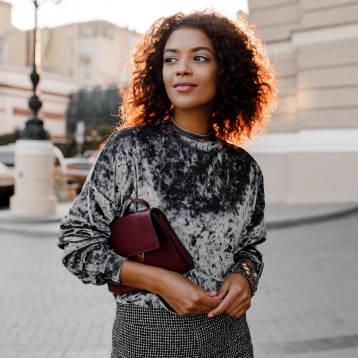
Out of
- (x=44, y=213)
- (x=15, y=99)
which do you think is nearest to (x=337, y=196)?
(x=44, y=213)

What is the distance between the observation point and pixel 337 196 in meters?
12.4

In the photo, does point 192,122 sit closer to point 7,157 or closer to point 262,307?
point 262,307

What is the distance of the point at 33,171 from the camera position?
12422mm

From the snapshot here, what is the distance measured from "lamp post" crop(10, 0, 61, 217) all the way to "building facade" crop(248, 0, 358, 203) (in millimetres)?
4780

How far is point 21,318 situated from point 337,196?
870 cm

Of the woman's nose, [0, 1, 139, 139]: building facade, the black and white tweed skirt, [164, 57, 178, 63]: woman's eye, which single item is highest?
[0, 1, 139, 139]: building facade

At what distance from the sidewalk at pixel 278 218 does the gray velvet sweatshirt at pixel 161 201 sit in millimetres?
8417

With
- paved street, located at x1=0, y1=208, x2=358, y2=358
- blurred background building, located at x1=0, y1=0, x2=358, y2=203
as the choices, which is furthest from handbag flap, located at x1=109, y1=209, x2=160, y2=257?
blurred background building, located at x1=0, y1=0, x2=358, y2=203

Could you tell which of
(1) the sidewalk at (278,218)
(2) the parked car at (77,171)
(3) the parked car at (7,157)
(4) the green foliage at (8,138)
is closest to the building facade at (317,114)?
(1) the sidewalk at (278,218)

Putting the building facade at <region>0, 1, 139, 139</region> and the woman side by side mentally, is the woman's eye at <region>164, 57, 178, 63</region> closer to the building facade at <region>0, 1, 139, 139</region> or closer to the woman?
the woman

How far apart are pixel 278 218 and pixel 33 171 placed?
5401 mm

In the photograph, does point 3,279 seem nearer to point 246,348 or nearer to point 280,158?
point 246,348

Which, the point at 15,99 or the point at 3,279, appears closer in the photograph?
the point at 3,279

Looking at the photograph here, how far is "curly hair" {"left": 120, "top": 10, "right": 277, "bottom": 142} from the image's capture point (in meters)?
1.76
